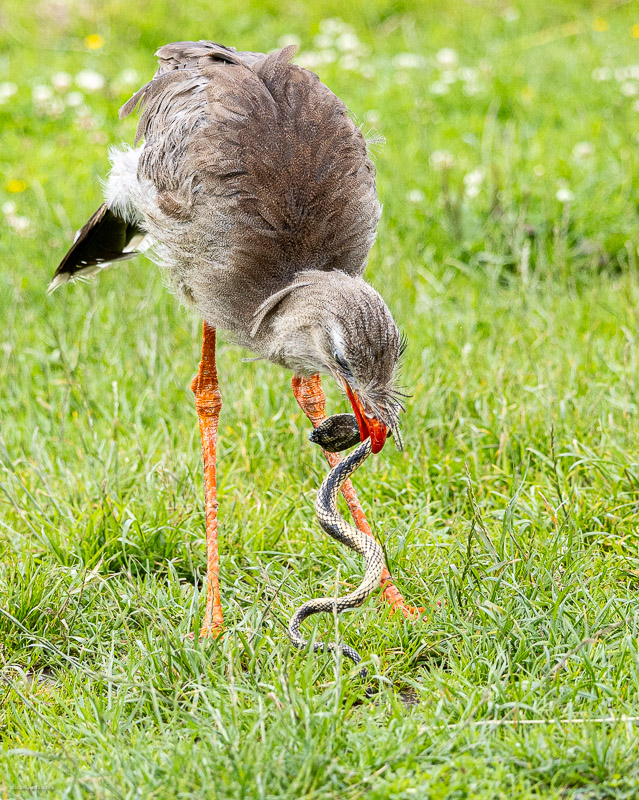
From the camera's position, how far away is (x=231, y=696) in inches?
109

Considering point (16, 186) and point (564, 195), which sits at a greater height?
point (16, 186)

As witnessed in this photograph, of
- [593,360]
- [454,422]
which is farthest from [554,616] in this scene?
[593,360]

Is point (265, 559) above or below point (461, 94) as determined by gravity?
below

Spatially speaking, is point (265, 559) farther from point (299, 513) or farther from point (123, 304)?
point (123, 304)

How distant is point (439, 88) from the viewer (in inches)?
303

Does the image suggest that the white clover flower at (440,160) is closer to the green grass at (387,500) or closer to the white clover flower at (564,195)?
the green grass at (387,500)

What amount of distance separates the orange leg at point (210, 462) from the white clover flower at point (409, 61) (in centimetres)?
496

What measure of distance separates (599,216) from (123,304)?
9.24 feet

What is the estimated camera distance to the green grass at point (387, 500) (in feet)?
8.60

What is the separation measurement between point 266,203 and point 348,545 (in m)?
1.26

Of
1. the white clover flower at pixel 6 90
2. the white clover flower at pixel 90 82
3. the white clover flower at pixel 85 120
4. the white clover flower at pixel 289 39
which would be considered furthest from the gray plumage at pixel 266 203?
the white clover flower at pixel 289 39

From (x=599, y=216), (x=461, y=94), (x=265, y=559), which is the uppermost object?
(x=461, y=94)

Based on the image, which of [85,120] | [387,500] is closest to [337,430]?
[387,500]

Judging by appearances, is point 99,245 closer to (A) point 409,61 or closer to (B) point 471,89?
(B) point 471,89
